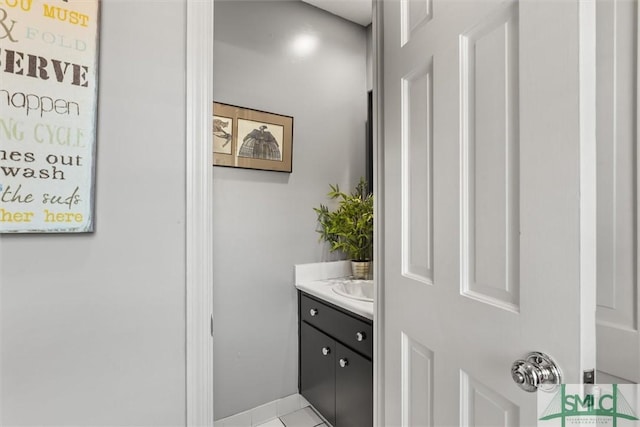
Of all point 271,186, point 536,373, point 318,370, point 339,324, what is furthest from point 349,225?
point 536,373

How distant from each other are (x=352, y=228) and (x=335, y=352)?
2.51ft

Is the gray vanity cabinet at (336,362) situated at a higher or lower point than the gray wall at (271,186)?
lower

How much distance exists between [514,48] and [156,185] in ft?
3.11

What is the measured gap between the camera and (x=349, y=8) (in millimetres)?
2186

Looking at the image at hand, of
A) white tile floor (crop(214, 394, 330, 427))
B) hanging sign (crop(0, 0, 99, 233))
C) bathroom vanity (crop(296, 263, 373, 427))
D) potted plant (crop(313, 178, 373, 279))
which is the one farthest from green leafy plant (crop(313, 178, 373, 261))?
hanging sign (crop(0, 0, 99, 233))

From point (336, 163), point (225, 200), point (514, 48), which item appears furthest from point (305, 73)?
point (514, 48)

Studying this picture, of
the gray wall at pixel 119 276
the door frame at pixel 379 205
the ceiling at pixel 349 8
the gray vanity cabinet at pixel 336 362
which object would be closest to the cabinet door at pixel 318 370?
the gray vanity cabinet at pixel 336 362

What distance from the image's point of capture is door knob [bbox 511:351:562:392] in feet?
1.81

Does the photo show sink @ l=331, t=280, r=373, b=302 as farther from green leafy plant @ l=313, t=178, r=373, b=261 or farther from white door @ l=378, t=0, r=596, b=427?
white door @ l=378, t=0, r=596, b=427

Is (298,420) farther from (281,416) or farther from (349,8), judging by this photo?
(349,8)

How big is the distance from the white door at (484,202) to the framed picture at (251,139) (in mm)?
1081

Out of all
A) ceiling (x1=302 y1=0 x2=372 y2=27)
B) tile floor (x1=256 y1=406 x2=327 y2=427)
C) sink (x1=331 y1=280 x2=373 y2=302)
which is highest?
ceiling (x1=302 y1=0 x2=372 y2=27)

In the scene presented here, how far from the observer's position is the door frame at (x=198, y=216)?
1.00m

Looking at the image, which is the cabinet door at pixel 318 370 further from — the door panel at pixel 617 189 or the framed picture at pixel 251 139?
the door panel at pixel 617 189
